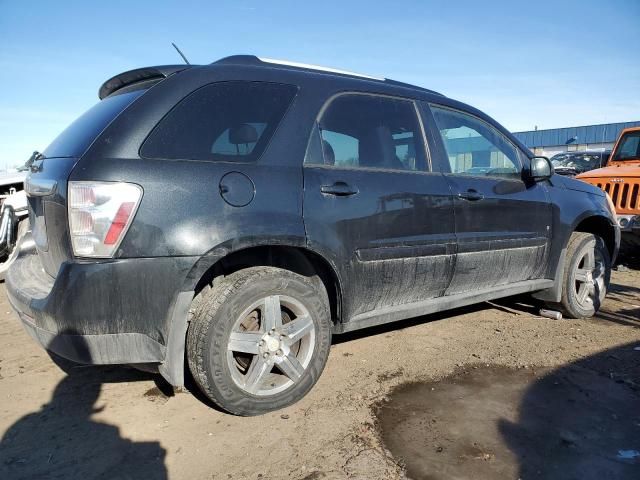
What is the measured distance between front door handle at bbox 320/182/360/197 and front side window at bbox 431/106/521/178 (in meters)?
1.04

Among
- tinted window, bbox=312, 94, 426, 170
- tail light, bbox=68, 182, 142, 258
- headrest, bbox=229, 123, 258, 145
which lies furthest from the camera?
tinted window, bbox=312, 94, 426, 170

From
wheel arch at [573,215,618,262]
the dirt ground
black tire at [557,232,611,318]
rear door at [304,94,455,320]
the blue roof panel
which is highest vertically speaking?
the blue roof panel

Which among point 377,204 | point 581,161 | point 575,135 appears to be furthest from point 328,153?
point 575,135

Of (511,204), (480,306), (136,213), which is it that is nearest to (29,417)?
(136,213)

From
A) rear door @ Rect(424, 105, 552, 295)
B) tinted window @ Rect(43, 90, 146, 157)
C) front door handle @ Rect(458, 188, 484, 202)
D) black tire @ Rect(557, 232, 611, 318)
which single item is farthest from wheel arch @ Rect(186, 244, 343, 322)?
black tire @ Rect(557, 232, 611, 318)

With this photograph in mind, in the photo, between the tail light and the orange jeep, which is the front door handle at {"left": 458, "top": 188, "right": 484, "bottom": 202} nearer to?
the tail light

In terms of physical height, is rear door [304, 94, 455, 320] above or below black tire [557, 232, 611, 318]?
above

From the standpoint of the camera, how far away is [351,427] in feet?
8.38

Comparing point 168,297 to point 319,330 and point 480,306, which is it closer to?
point 319,330

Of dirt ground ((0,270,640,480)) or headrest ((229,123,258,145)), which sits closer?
dirt ground ((0,270,640,480))

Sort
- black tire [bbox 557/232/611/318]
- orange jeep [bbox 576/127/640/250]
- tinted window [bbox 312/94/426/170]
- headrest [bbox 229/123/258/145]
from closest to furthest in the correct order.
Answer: headrest [bbox 229/123/258/145], tinted window [bbox 312/94/426/170], black tire [bbox 557/232/611/318], orange jeep [bbox 576/127/640/250]

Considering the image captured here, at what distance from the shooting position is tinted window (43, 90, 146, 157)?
2.34 meters

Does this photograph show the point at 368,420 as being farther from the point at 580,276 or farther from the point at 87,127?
the point at 580,276

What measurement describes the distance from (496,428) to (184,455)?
1631mm
